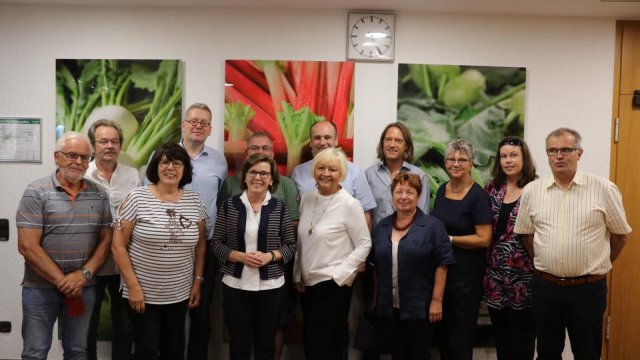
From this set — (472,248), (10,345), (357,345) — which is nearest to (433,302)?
(472,248)

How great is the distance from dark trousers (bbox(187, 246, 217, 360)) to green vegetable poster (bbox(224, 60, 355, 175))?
0.75 meters

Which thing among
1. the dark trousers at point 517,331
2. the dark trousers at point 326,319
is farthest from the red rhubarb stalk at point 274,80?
the dark trousers at point 517,331

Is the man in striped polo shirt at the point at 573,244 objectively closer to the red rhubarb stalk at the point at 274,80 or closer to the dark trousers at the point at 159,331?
the red rhubarb stalk at the point at 274,80

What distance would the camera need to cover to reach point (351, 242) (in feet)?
9.22

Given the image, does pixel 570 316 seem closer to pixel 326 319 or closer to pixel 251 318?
pixel 326 319

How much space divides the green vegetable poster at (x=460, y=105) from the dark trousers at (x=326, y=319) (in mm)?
1380

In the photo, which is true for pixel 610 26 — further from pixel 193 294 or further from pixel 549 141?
pixel 193 294

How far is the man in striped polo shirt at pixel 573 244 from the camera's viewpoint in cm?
256

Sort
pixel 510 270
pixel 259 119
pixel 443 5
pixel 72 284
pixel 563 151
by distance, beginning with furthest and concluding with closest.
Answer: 1. pixel 259 119
2. pixel 443 5
3. pixel 510 270
4. pixel 563 151
5. pixel 72 284

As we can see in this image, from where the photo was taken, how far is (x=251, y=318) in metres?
2.71

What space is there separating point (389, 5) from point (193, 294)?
2.43 metres

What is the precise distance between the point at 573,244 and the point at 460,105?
1.40 m

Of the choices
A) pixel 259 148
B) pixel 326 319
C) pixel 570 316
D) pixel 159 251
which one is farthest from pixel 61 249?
pixel 570 316

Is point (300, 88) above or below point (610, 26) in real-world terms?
below
